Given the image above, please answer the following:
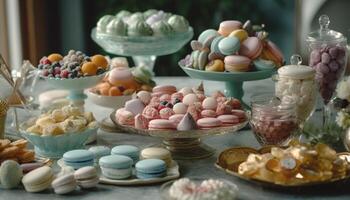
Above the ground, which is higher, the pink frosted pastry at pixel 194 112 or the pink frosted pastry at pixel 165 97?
the pink frosted pastry at pixel 165 97

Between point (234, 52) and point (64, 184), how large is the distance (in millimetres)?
648

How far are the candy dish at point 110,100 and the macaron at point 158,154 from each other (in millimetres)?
456

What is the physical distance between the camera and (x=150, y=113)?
173 centimetres

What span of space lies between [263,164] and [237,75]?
49 centimetres

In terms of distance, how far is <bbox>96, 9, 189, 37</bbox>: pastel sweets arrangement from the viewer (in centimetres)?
243

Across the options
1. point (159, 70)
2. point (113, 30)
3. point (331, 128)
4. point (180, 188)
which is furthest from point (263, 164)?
point (159, 70)

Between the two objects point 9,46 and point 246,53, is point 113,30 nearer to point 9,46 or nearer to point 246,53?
point 246,53

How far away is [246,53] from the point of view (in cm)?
197

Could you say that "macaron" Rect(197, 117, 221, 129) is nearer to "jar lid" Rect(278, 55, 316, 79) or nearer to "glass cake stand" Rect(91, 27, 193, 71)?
"jar lid" Rect(278, 55, 316, 79)

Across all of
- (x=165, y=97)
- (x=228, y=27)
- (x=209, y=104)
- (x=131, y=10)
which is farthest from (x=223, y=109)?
(x=131, y=10)

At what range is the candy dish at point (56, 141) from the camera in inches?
67.5

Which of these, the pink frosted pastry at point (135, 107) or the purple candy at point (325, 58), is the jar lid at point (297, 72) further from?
the pink frosted pastry at point (135, 107)

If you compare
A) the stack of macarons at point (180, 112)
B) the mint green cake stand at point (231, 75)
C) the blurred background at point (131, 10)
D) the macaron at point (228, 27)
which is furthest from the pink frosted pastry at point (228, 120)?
the blurred background at point (131, 10)

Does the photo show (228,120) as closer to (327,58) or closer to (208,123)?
(208,123)
